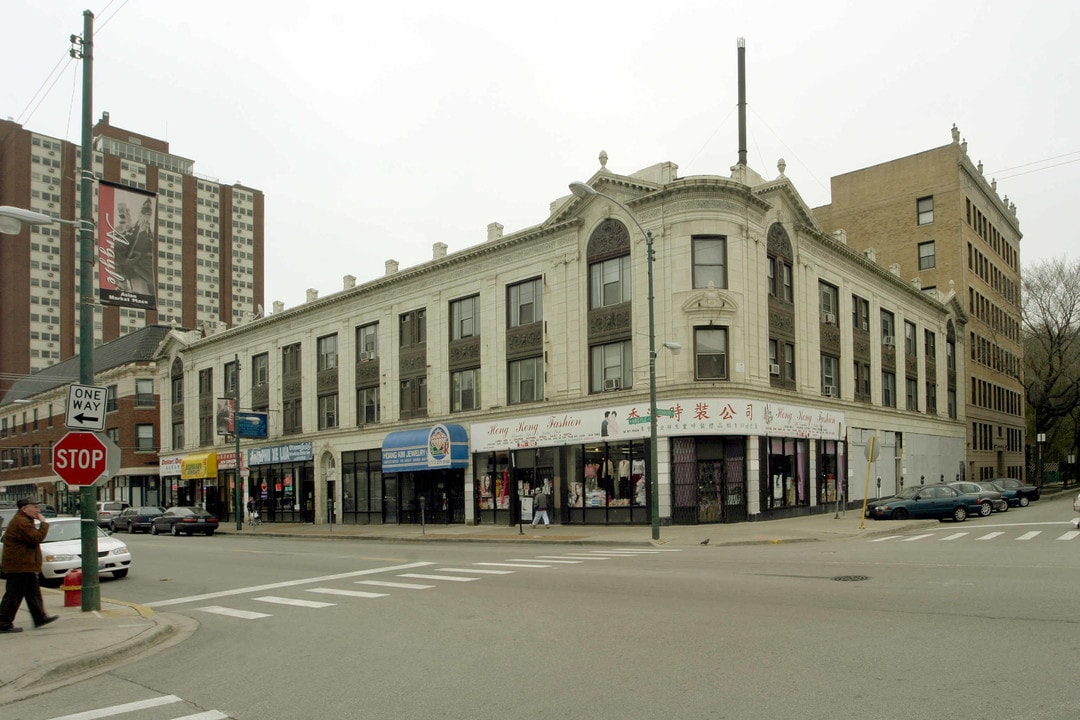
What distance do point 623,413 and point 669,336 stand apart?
3321 millimetres

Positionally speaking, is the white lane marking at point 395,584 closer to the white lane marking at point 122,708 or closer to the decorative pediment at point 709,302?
the white lane marking at point 122,708

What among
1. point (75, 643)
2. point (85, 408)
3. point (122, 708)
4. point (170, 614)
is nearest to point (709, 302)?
point (170, 614)

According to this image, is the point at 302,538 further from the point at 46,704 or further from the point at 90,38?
the point at 46,704

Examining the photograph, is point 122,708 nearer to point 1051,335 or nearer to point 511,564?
point 511,564

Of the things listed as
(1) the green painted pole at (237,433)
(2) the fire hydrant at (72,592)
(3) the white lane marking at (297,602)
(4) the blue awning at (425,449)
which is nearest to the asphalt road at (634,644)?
(3) the white lane marking at (297,602)

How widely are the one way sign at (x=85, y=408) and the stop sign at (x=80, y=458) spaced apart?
0.57ft

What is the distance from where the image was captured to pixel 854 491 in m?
38.8

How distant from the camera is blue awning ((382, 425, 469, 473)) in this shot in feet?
120

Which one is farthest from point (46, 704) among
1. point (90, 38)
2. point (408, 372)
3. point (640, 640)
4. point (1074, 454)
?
point (1074, 454)

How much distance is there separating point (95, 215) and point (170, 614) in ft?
349

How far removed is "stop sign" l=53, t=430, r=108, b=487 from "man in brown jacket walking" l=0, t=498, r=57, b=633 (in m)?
0.90

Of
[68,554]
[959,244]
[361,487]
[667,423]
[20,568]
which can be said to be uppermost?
[959,244]

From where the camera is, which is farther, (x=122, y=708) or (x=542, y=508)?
(x=542, y=508)

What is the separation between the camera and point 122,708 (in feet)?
25.0
